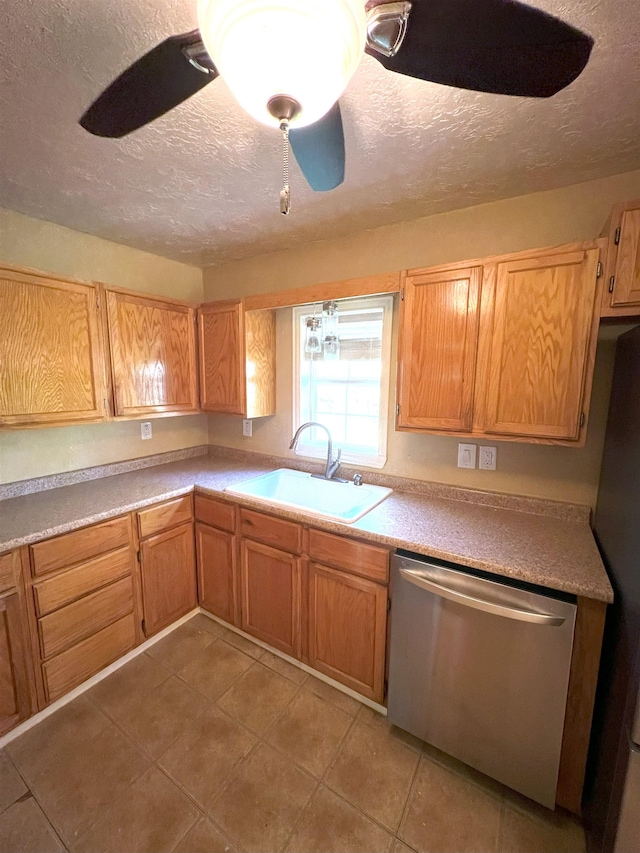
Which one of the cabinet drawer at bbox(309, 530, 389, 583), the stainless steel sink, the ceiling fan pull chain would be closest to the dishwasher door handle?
the cabinet drawer at bbox(309, 530, 389, 583)

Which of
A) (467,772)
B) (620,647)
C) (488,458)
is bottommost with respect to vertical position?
(467,772)

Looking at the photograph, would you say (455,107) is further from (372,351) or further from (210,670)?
(210,670)

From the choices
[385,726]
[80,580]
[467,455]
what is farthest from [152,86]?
[385,726]

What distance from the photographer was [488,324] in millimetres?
1492

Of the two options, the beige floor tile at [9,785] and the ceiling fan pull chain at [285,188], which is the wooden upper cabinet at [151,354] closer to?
the ceiling fan pull chain at [285,188]

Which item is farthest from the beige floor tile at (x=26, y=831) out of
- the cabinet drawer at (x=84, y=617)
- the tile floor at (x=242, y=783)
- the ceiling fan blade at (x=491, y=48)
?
the ceiling fan blade at (x=491, y=48)

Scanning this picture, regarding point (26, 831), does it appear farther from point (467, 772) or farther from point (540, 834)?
point (540, 834)

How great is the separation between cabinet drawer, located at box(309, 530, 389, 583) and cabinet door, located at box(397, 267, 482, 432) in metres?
0.62

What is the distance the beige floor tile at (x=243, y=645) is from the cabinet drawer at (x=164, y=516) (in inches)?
29.9

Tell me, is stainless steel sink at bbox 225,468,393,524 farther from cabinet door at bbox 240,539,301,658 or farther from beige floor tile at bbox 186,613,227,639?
beige floor tile at bbox 186,613,227,639

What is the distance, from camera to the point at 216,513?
209cm

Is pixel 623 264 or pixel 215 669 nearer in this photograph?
pixel 623 264

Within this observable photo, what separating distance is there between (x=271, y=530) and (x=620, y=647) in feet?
4.68

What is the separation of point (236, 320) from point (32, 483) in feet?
4.85
